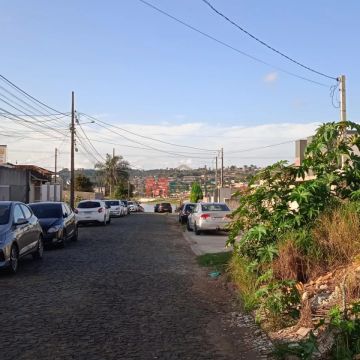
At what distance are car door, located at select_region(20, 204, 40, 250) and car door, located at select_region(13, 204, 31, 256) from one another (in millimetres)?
115

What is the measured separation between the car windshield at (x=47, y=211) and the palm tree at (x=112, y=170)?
253ft

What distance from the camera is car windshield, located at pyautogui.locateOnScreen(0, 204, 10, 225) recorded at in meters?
12.2

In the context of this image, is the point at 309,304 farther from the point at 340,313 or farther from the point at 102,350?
the point at 102,350

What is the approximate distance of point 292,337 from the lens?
6484 millimetres

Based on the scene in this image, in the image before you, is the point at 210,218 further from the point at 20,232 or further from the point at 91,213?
the point at 20,232

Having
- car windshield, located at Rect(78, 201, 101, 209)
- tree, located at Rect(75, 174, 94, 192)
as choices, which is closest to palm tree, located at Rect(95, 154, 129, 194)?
tree, located at Rect(75, 174, 94, 192)

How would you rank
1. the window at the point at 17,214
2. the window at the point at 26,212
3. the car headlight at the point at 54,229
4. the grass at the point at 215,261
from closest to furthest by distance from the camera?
1. the window at the point at 17,214
2. the grass at the point at 215,261
3. the window at the point at 26,212
4. the car headlight at the point at 54,229

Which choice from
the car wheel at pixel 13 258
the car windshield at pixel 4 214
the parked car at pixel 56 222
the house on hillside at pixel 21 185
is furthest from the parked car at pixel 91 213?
the car wheel at pixel 13 258

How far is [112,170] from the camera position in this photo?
9681cm

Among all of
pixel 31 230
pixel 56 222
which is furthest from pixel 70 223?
pixel 31 230

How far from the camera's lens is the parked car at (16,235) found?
37.1 ft

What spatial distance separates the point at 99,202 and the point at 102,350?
25.4 m

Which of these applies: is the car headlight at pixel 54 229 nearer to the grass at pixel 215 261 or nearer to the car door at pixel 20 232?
the car door at pixel 20 232

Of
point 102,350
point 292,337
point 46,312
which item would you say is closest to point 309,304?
point 292,337
